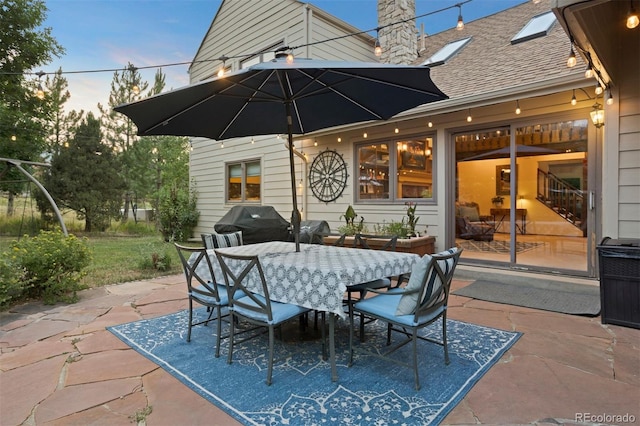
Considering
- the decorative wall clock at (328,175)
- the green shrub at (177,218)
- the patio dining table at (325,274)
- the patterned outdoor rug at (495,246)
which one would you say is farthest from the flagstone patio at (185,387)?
the green shrub at (177,218)

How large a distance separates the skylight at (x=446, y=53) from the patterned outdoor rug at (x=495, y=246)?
3.80m

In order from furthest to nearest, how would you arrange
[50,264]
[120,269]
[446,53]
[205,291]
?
[446,53], [120,269], [50,264], [205,291]

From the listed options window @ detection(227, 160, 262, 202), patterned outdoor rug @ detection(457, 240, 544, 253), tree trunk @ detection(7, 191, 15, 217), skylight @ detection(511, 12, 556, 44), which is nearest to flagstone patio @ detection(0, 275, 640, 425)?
patterned outdoor rug @ detection(457, 240, 544, 253)

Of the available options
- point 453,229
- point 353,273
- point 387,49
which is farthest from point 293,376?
point 387,49

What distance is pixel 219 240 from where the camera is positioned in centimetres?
419

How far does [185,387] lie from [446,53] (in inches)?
324

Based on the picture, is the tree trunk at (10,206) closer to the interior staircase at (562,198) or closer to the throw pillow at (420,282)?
the throw pillow at (420,282)

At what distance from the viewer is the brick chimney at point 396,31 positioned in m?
7.57

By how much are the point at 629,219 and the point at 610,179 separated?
1.71ft

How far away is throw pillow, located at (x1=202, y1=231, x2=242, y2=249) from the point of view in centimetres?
409

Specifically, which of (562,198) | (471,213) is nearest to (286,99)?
(471,213)

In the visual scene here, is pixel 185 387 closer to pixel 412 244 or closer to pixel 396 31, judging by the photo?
pixel 412 244

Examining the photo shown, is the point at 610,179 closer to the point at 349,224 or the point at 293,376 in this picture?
the point at 349,224

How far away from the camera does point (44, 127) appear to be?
469 inches
